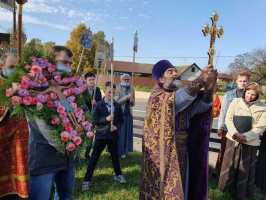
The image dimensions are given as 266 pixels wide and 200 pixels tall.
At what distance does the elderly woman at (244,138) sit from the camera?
4.79 metres

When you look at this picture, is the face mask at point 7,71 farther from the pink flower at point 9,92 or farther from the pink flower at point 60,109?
the pink flower at point 60,109

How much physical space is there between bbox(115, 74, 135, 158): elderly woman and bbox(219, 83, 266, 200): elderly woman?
2.20 metres

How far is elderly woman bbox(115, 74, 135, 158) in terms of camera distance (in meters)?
6.56

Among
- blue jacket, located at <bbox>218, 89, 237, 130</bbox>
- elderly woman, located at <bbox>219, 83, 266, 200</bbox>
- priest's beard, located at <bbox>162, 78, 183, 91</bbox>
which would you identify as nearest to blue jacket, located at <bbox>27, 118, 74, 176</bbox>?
priest's beard, located at <bbox>162, 78, 183, 91</bbox>

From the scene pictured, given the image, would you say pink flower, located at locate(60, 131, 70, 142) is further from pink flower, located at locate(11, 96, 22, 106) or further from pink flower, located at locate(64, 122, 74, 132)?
pink flower, located at locate(11, 96, 22, 106)

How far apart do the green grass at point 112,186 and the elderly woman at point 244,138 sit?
0.28 m

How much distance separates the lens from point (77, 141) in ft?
9.14

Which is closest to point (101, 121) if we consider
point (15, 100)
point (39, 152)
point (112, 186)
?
point (112, 186)

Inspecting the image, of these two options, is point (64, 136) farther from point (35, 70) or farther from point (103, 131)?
point (103, 131)

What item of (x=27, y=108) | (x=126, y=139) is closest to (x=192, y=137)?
(x=27, y=108)

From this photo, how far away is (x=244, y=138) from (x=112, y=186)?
2.09 meters

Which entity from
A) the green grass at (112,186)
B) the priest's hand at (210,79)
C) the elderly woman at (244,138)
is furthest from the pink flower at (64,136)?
the elderly woman at (244,138)

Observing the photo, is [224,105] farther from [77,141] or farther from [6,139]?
[6,139]

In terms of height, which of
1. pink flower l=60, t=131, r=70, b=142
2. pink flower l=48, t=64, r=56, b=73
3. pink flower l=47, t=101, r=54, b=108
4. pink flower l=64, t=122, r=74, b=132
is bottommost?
pink flower l=60, t=131, r=70, b=142
